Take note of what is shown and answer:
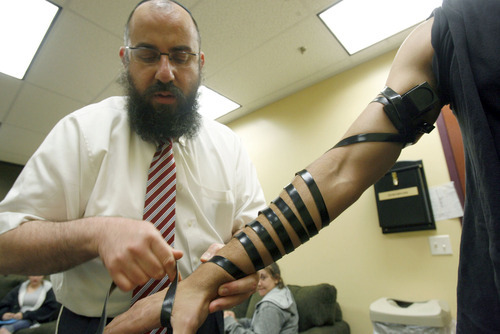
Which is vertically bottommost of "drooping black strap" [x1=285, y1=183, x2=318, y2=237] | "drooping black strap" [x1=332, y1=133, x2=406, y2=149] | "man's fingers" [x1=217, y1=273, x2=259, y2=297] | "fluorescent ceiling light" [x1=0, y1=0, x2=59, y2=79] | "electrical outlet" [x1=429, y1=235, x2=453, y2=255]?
"electrical outlet" [x1=429, y1=235, x2=453, y2=255]

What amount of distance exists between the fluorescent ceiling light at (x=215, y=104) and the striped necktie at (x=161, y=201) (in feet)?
7.75

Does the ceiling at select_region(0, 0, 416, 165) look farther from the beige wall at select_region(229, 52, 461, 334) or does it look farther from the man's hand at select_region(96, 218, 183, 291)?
the man's hand at select_region(96, 218, 183, 291)

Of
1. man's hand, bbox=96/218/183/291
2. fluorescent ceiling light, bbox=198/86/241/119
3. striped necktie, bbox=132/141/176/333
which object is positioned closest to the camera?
man's hand, bbox=96/218/183/291

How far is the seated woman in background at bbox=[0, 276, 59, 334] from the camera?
333 centimetres

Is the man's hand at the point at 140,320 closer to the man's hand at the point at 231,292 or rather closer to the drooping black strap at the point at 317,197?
the man's hand at the point at 231,292

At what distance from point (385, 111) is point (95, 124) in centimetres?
82

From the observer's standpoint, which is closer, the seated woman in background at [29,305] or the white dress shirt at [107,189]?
the white dress shirt at [107,189]

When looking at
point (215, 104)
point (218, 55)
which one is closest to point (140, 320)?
point (218, 55)

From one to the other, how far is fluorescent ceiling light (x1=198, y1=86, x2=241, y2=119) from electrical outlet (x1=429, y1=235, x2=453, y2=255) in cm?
249

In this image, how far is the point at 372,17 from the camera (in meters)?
2.23

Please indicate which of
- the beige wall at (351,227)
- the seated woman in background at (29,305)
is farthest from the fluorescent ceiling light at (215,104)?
the seated woman in background at (29,305)

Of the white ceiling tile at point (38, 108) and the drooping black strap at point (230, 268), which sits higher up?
the white ceiling tile at point (38, 108)

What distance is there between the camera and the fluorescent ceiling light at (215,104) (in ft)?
10.5

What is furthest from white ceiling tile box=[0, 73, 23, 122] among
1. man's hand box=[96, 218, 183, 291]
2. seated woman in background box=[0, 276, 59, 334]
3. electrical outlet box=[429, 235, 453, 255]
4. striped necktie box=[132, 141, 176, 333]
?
electrical outlet box=[429, 235, 453, 255]
